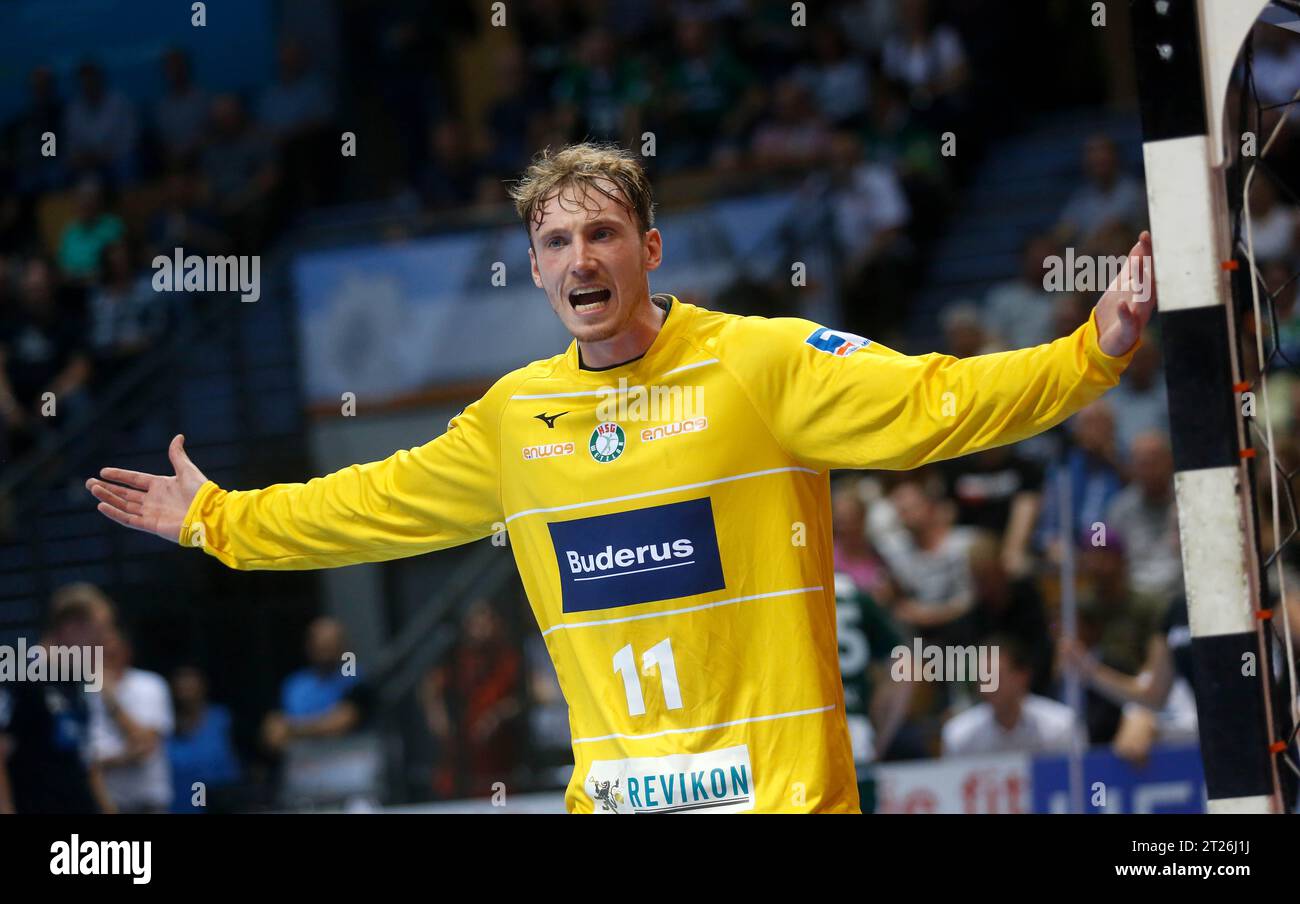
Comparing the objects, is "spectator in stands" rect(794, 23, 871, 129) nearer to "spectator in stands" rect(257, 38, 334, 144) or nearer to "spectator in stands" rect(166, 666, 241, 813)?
"spectator in stands" rect(257, 38, 334, 144)

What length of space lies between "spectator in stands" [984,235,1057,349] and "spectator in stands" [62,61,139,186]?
797 cm

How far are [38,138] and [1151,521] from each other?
10716mm

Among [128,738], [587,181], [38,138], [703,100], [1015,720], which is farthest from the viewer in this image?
[38,138]

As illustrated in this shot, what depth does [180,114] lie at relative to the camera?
15922 mm

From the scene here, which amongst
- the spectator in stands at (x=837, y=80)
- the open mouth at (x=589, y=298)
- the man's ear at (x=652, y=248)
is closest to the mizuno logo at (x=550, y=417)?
the open mouth at (x=589, y=298)

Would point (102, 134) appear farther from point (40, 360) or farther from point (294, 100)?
point (40, 360)

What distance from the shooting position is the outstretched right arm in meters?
5.05

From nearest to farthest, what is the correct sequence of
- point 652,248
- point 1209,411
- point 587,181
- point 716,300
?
point 1209,411 → point 587,181 → point 652,248 → point 716,300

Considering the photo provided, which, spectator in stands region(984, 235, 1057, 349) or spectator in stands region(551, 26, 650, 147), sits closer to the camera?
spectator in stands region(984, 235, 1057, 349)

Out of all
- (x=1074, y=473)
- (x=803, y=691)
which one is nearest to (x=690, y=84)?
(x=1074, y=473)

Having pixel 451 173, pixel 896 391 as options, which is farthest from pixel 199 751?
pixel 896 391

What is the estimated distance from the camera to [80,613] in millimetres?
10094

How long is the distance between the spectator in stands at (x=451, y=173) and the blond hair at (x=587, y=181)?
31.5ft

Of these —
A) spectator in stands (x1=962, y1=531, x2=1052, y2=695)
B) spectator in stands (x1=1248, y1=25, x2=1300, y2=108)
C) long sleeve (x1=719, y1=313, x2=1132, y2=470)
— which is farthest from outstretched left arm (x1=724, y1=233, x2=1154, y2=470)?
spectator in stands (x1=1248, y1=25, x2=1300, y2=108)
